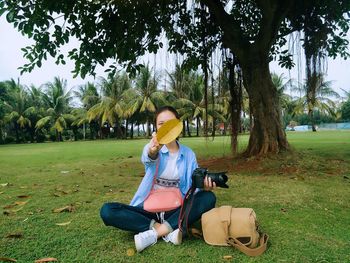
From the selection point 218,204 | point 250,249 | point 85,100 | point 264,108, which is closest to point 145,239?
point 250,249

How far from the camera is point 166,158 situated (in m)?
2.69

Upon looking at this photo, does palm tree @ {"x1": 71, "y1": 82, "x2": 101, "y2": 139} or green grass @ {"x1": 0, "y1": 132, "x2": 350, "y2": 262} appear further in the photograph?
palm tree @ {"x1": 71, "y1": 82, "x2": 101, "y2": 139}

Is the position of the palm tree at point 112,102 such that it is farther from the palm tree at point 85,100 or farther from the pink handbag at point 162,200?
the pink handbag at point 162,200

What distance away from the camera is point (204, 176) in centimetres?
239

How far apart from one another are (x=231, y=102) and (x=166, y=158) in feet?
15.5

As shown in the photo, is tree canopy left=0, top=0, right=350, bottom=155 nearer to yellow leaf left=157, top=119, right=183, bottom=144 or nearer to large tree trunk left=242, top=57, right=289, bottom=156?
large tree trunk left=242, top=57, right=289, bottom=156

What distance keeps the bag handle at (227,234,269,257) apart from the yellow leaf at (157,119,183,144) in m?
0.81

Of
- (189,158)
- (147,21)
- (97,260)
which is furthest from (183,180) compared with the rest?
(147,21)

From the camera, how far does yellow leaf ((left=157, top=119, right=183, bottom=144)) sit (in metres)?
2.32

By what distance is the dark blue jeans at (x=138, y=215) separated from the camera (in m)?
2.51

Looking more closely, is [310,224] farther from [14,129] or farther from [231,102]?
[14,129]

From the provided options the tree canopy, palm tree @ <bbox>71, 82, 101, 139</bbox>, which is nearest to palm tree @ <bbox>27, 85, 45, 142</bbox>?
palm tree @ <bbox>71, 82, 101, 139</bbox>

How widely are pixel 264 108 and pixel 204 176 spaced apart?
4.39 metres

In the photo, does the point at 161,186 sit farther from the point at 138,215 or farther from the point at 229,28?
the point at 229,28
